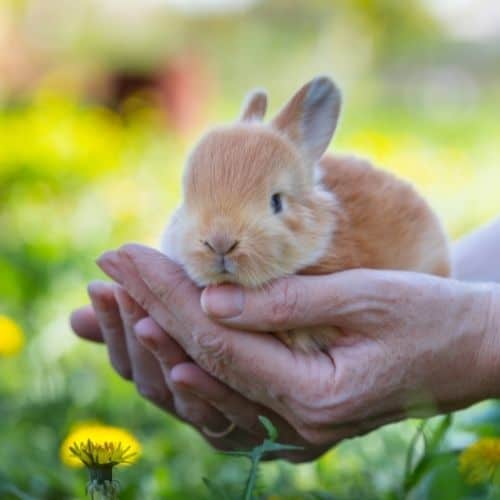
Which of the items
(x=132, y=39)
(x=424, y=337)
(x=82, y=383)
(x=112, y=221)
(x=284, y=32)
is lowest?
(x=424, y=337)

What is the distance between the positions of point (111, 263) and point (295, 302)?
51cm

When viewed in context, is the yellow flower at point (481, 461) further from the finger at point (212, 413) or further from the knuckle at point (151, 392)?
the knuckle at point (151, 392)

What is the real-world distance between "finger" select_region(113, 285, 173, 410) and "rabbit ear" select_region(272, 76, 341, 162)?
65cm

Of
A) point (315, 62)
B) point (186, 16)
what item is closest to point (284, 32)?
point (186, 16)

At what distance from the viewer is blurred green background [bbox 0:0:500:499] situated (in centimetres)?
337

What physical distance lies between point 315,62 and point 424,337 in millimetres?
9852

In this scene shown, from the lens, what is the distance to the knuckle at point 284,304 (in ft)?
7.97

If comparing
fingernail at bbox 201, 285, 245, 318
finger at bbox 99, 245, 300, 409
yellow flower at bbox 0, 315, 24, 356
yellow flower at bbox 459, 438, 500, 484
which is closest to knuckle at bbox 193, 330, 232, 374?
finger at bbox 99, 245, 300, 409

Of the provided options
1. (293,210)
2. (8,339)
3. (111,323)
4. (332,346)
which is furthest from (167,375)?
(8,339)

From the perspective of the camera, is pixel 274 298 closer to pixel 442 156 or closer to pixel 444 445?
pixel 444 445

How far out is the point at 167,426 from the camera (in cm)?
392

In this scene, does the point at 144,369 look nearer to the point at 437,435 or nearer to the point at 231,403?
the point at 231,403

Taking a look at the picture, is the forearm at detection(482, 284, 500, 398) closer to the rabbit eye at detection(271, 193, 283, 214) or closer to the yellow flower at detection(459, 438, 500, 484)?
the yellow flower at detection(459, 438, 500, 484)

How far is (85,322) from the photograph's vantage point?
3096 millimetres
